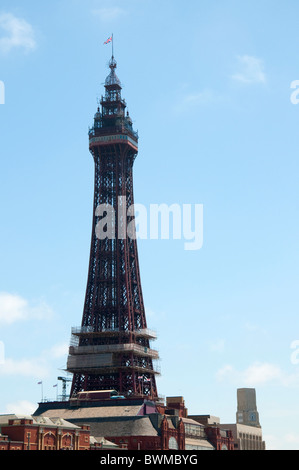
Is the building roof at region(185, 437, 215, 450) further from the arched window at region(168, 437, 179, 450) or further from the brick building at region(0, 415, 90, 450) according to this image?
the brick building at region(0, 415, 90, 450)

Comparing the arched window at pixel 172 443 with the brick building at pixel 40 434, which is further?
the arched window at pixel 172 443

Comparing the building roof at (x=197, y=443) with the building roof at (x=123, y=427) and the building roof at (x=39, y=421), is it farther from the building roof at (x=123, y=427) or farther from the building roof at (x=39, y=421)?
the building roof at (x=39, y=421)

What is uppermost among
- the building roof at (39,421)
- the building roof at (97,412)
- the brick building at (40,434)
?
the building roof at (97,412)

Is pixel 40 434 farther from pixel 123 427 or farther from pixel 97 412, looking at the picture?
pixel 97 412

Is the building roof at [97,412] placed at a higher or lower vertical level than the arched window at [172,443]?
higher

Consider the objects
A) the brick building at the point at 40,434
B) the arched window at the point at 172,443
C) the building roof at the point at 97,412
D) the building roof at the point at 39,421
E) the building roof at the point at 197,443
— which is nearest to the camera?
the brick building at the point at 40,434

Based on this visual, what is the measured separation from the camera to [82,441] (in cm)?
16000

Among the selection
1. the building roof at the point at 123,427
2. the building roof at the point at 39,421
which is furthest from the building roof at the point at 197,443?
the building roof at the point at 39,421

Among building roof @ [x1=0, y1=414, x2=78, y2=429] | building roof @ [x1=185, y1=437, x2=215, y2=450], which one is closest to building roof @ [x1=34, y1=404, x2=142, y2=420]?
building roof @ [x1=185, y1=437, x2=215, y2=450]

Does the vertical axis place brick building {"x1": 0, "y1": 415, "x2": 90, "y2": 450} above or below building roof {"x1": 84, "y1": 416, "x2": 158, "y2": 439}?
below
